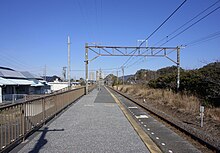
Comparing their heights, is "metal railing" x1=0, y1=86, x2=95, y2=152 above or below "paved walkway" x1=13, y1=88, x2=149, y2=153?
above

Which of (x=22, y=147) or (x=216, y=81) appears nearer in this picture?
(x=22, y=147)

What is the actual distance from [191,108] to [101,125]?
7.24 meters

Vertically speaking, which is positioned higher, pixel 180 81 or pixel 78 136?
pixel 180 81

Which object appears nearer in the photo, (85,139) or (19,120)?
(19,120)

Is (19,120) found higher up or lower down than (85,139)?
higher up

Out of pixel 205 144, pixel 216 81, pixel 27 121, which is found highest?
pixel 216 81

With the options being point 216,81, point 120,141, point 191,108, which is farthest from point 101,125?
point 216,81

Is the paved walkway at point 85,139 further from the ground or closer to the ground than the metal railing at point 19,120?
closer to the ground

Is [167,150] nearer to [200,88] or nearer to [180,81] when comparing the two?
[200,88]

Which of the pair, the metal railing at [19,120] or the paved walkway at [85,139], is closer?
the metal railing at [19,120]

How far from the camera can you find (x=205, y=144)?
270 inches

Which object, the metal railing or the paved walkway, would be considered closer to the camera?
the metal railing

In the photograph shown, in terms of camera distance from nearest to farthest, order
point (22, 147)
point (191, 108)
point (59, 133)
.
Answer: point (22, 147)
point (59, 133)
point (191, 108)

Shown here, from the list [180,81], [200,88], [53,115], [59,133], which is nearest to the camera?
[59,133]
